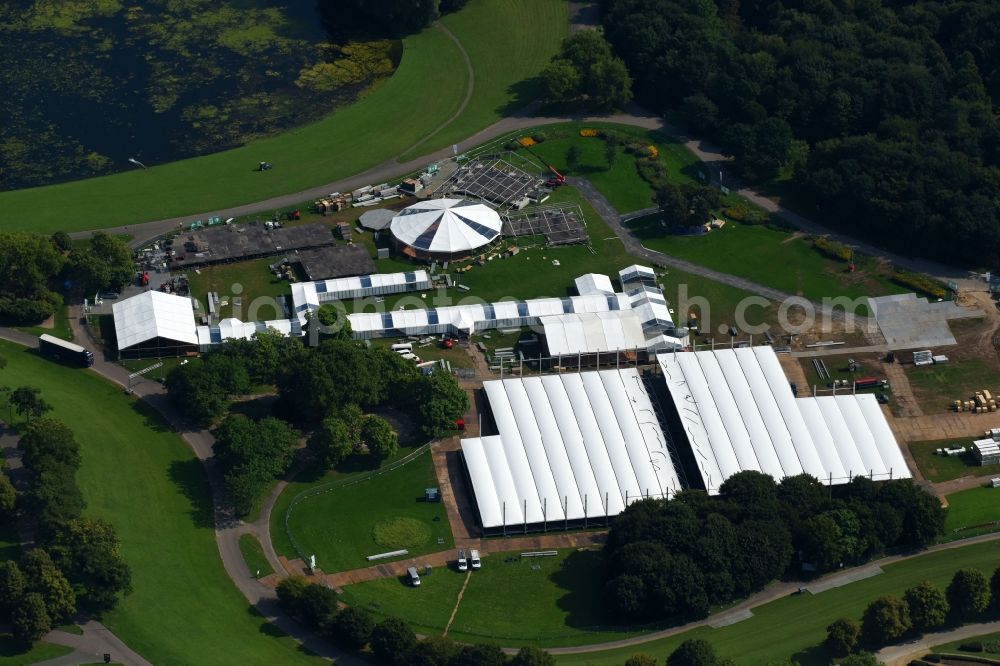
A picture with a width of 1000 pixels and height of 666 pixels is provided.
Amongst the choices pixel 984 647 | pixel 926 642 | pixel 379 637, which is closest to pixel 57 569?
pixel 379 637

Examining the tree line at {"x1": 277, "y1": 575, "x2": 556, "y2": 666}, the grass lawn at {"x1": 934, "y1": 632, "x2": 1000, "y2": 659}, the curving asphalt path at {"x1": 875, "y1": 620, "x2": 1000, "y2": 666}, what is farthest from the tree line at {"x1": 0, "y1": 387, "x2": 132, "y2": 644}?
the grass lawn at {"x1": 934, "y1": 632, "x2": 1000, "y2": 659}

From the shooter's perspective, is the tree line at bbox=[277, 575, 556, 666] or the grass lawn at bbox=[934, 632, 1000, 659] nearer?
the tree line at bbox=[277, 575, 556, 666]

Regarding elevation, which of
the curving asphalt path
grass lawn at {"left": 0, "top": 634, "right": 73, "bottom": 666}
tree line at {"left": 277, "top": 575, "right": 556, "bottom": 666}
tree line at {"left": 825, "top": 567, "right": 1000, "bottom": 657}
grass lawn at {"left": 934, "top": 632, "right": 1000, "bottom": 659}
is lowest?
grass lawn at {"left": 934, "top": 632, "right": 1000, "bottom": 659}

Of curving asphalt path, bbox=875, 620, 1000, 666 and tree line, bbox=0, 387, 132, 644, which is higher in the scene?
tree line, bbox=0, 387, 132, 644

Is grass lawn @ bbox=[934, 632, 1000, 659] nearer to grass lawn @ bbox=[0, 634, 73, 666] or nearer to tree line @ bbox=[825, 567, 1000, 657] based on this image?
tree line @ bbox=[825, 567, 1000, 657]

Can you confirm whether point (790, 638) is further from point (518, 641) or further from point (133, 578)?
point (133, 578)

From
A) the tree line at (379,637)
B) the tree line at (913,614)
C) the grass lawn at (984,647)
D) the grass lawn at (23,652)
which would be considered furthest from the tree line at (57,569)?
the grass lawn at (984,647)

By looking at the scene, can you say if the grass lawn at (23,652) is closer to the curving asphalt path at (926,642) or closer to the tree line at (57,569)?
the tree line at (57,569)
